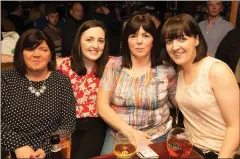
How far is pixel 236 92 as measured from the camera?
1.44 m

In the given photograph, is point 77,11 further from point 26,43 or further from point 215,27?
point 26,43

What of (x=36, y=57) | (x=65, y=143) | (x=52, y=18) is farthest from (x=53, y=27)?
(x=65, y=143)

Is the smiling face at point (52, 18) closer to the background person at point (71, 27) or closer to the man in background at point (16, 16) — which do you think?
the background person at point (71, 27)

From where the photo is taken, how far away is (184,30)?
5.04ft

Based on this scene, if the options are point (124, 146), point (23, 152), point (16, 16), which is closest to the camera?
point (124, 146)

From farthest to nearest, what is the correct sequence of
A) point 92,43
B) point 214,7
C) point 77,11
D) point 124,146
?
point 77,11 < point 214,7 < point 92,43 < point 124,146

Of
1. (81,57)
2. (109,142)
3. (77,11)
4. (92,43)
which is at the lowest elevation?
(109,142)

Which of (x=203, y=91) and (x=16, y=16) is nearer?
(x=203, y=91)

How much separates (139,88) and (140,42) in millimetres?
304

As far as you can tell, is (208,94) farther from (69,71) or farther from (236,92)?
(69,71)

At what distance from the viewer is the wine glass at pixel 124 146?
46.3 inches

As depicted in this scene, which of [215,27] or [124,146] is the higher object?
[215,27]

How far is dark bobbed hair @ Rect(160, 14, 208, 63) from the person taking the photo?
1.54m

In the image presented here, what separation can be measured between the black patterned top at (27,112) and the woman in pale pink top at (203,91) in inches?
30.4
